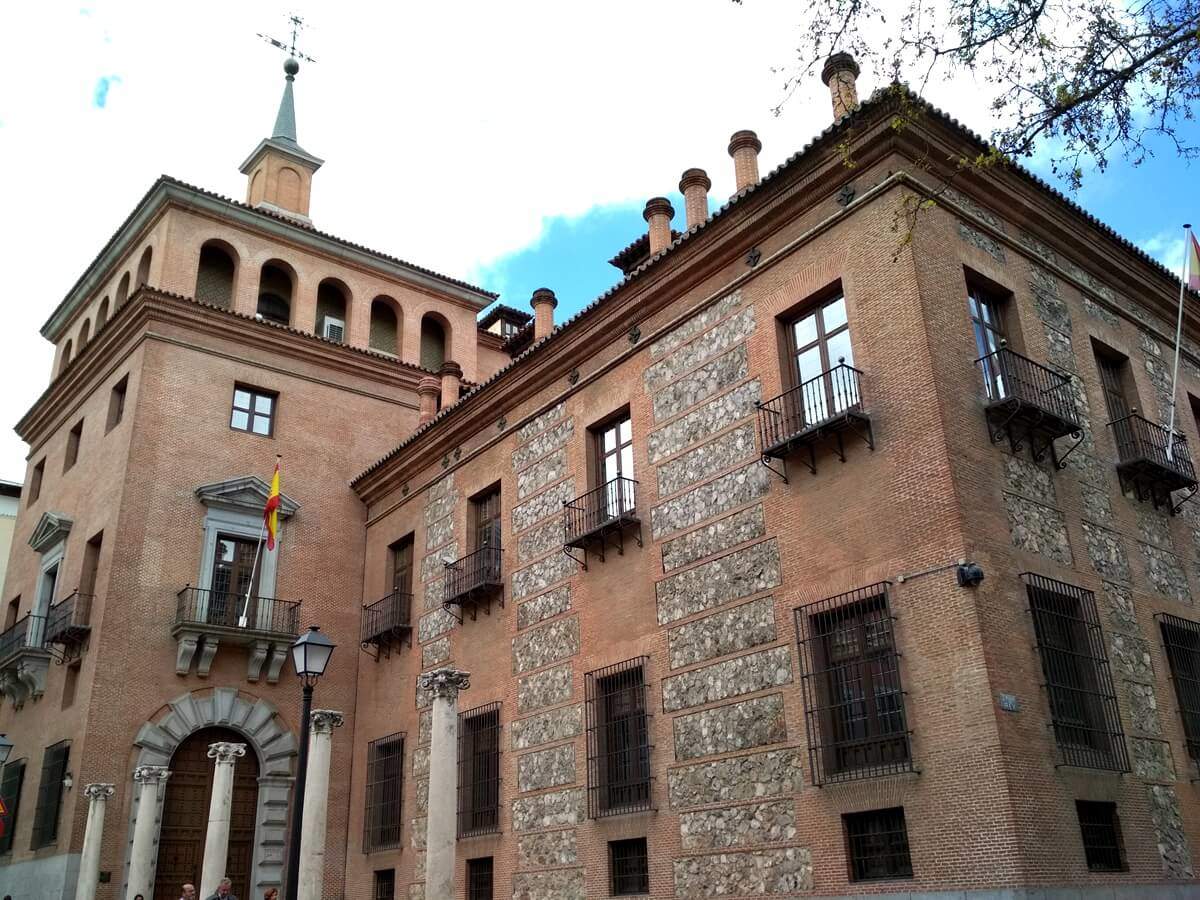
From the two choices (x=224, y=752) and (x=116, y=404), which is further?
(x=116, y=404)

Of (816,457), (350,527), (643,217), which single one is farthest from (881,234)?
(350,527)

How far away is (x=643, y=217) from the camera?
19.0m

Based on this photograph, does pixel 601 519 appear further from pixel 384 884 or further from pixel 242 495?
pixel 242 495

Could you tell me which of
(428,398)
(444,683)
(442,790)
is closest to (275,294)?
(428,398)

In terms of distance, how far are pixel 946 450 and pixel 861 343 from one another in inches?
79.8

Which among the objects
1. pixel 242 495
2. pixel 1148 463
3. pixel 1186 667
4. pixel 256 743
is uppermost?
pixel 242 495

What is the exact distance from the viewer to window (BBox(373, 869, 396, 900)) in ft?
66.3

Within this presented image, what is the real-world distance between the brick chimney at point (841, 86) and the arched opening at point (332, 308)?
47.2ft

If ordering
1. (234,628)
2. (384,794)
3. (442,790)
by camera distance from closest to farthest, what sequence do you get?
(442,790) → (384,794) → (234,628)

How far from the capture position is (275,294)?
2645 cm

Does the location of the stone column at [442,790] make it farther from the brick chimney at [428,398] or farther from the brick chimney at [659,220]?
the brick chimney at [428,398]

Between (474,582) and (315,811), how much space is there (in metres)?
5.31

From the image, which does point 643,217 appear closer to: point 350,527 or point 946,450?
point 946,450

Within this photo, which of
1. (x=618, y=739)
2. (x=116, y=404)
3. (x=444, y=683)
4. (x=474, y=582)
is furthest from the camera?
(x=116, y=404)
